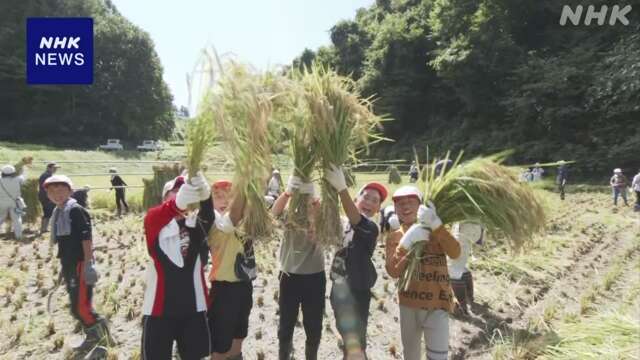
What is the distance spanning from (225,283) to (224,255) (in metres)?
0.19

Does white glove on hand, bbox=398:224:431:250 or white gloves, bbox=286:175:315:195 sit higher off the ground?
white gloves, bbox=286:175:315:195

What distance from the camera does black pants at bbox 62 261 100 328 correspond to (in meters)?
4.20

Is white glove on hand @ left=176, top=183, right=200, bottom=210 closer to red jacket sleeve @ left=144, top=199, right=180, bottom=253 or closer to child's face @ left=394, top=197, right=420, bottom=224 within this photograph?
red jacket sleeve @ left=144, top=199, right=180, bottom=253

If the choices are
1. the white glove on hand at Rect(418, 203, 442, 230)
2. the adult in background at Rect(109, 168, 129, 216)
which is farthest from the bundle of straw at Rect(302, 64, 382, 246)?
the adult in background at Rect(109, 168, 129, 216)

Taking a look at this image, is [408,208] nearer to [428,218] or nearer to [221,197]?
[428,218]

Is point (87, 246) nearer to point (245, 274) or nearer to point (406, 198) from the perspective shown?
point (245, 274)

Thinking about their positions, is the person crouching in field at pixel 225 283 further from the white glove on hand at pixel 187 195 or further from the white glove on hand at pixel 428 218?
the white glove on hand at pixel 428 218

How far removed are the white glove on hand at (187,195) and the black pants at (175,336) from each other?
2.19 ft

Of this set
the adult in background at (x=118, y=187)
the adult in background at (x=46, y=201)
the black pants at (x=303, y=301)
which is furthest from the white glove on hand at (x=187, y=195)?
the adult in background at (x=118, y=187)

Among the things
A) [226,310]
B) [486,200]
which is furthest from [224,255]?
[486,200]

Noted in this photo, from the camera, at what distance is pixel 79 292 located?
4.22 meters

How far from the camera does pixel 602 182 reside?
72.3ft

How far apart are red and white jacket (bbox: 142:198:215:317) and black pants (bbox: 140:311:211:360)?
0.17ft

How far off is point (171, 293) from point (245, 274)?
0.64 metres
